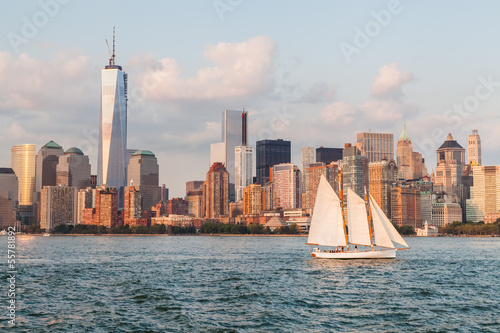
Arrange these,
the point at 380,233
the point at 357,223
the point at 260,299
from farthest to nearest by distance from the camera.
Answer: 1. the point at 357,223
2. the point at 380,233
3. the point at 260,299

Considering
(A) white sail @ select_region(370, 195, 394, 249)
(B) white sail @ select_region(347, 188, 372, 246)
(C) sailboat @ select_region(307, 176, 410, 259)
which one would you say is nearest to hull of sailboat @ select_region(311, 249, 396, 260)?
(C) sailboat @ select_region(307, 176, 410, 259)

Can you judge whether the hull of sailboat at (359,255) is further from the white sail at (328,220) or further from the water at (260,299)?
the water at (260,299)

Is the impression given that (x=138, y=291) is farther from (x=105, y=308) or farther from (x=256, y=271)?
(x=256, y=271)

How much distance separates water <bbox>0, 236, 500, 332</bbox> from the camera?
168 feet

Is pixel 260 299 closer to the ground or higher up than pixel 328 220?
closer to the ground

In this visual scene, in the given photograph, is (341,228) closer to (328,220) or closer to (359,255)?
(328,220)

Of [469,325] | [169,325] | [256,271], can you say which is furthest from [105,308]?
[256,271]

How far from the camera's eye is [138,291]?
229 feet

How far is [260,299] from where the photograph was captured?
209ft

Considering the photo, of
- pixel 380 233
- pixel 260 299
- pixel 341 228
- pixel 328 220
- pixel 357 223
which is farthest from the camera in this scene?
pixel 357 223

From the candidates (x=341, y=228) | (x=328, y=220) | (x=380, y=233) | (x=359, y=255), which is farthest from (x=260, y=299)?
(x=380, y=233)

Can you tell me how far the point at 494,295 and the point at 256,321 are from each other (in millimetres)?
28223

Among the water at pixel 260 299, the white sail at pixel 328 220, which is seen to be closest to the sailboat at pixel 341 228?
the white sail at pixel 328 220

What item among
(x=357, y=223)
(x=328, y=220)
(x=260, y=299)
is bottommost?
(x=260, y=299)
